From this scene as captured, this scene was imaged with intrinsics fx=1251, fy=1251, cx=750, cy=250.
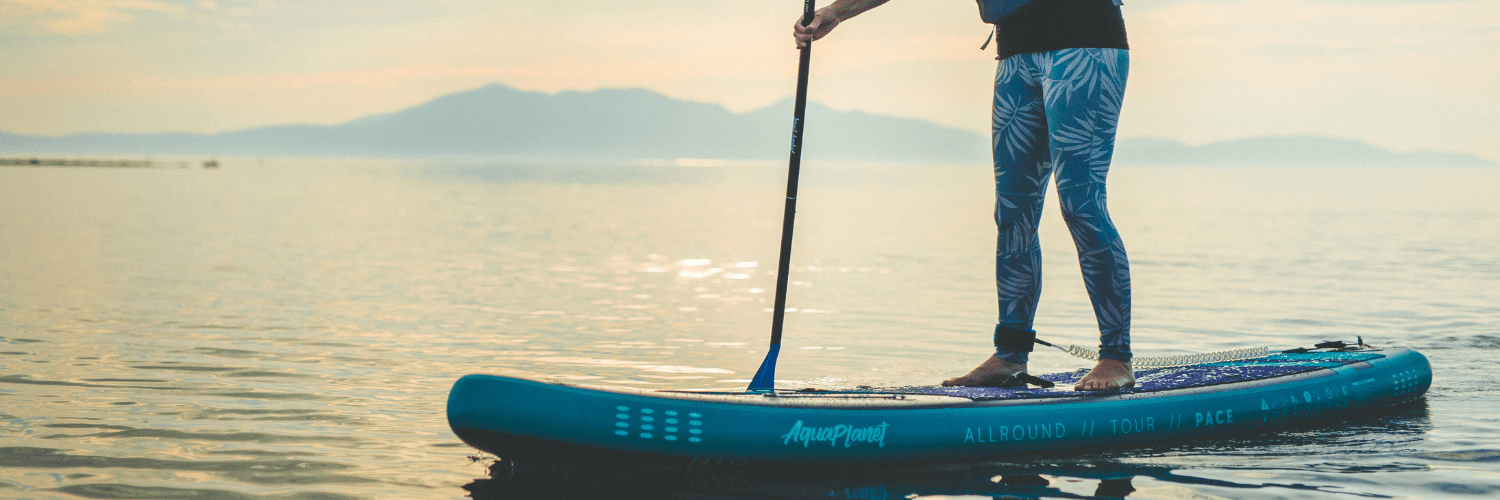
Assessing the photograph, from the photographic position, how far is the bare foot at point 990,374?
5633 millimetres

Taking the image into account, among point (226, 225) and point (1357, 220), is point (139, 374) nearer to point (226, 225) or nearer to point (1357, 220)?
point (226, 225)

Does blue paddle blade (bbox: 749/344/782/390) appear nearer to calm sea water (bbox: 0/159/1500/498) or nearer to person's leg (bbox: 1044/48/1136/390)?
calm sea water (bbox: 0/159/1500/498)

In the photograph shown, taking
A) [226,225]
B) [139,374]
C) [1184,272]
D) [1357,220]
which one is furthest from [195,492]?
[1357,220]

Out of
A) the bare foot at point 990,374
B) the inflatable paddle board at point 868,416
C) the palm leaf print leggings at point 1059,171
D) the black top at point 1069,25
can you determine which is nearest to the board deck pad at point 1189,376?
the inflatable paddle board at point 868,416

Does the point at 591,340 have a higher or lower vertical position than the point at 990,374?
lower

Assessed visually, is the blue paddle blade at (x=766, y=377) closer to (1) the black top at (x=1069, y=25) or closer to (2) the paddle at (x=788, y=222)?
(2) the paddle at (x=788, y=222)

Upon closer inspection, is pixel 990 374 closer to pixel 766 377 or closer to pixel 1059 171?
pixel 1059 171

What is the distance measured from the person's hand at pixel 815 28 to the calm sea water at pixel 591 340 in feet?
6.11

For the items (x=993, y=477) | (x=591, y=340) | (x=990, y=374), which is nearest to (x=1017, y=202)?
(x=990, y=374)

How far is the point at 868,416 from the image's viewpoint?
4660 millimetres

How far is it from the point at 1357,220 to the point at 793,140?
33.9 meters

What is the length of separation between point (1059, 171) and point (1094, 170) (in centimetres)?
14

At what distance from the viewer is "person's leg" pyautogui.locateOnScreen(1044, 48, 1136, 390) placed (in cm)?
522

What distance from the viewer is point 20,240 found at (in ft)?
67.0
